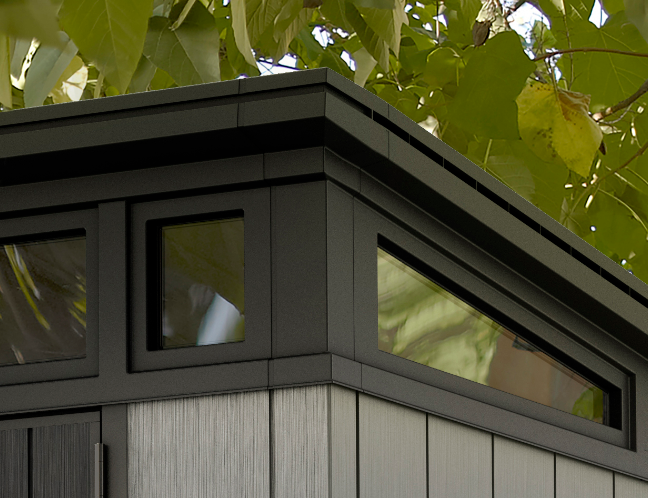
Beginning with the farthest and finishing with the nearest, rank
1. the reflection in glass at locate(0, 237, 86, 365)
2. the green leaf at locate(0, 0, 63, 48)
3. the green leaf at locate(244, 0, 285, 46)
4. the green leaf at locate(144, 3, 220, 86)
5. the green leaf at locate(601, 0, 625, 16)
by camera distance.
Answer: the green leaf at locate(601, 0, 625, 16), the reflection in glass at locate(0, 237, 86, 365), the green leaf at locate(144, 3, 220, 86), the green leaf at locate(244, 0, 285, 46), the green leaf at locate(0, 0, 63, 48)

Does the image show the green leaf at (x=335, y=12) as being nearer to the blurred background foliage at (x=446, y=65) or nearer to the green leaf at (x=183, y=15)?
the blurred background foliage at (x=446, y=65)

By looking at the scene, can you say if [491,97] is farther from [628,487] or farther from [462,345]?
[628,487]

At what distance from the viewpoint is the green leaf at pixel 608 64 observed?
245cm

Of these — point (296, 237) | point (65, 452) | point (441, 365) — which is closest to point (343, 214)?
point (296, 237)

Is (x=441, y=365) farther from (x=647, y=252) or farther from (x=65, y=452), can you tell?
(x=647, y=252)

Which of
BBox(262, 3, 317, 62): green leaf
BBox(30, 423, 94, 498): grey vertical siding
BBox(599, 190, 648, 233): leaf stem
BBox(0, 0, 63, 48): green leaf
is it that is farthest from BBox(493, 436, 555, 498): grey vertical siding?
BBox(599, 190, 648, 233): leaf stem

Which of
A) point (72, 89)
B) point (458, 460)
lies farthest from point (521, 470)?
point (72, 89)

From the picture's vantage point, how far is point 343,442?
1194 millimetres

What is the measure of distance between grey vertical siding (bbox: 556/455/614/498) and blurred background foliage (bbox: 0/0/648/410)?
635 mm

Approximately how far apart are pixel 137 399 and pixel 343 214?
17.2 inches

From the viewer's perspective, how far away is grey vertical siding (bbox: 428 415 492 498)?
1.40 metres

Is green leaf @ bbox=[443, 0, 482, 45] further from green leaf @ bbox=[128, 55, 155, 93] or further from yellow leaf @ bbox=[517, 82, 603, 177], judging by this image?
green leaf @ bbox=[128, 55, 155, 93]

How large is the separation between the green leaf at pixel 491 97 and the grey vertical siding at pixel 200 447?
774mm

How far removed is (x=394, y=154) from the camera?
1.30 meters
